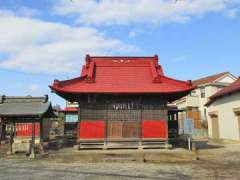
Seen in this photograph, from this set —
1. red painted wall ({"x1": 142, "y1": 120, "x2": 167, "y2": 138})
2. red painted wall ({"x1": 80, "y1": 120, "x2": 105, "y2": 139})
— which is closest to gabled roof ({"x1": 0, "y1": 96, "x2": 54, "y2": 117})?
red painted wall ({"x1": 80, "y1": 120, "x2": 105, "y2": 139})

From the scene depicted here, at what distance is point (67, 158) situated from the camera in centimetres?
1672

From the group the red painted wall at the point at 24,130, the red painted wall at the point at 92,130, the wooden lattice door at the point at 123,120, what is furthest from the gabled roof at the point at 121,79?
the red painted wall at the point at 24,130

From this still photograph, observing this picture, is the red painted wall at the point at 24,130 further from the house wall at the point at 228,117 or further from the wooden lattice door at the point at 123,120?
the house wall at the point at 228,117

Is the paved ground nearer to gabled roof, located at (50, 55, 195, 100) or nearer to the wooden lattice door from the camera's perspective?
the wooden lattice door

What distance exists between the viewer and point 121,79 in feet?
69.6

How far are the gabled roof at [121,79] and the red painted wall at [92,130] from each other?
1.98m

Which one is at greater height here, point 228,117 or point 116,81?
point 116,81

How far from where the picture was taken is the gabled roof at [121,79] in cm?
1947

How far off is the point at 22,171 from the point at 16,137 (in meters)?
18.3

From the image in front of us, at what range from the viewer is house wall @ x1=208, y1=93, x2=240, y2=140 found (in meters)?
27.9

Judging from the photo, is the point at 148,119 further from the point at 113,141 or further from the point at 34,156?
the point at 34,156

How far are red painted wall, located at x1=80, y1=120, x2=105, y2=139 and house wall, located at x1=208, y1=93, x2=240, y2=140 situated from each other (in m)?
13.3

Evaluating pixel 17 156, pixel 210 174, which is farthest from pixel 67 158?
pixel 210 174

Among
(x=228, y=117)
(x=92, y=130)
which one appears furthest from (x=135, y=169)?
(x=228, y=117)
